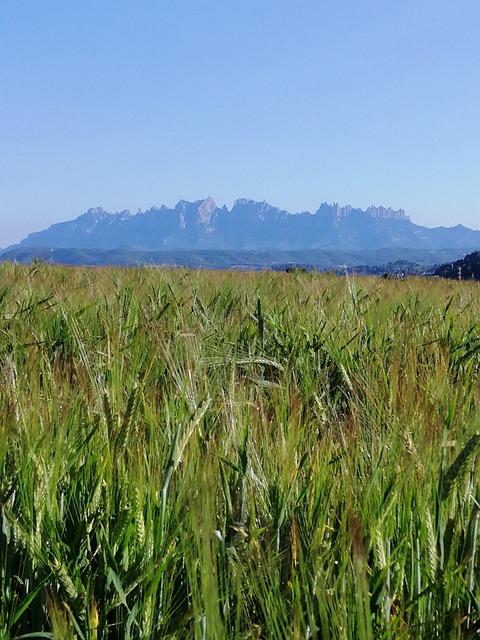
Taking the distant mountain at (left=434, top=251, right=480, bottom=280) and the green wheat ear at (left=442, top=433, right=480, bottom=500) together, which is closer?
the green wheat ear at (left=442, top=433, right=480, bottom=500)

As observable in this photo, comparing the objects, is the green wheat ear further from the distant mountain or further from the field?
the distant mountain

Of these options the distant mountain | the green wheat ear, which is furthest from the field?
the distant mountain

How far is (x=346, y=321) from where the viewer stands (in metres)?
2.72

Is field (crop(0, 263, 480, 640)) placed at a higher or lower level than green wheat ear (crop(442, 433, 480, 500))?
lower

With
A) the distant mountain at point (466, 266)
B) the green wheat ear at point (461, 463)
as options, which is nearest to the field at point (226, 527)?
the green wheat ear at point (461, 463)

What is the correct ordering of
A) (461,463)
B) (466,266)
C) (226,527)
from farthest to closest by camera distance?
1. (466,266)
2. (226,527)
3. (461,463)

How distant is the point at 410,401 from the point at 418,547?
1.73 ft

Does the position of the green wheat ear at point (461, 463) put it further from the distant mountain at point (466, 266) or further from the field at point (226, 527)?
the distant mountain at point (466, 266)

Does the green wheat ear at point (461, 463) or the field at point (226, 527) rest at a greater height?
the green wheat ear at point (461, 463)

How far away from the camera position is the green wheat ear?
83cm

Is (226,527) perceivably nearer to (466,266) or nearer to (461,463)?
(461,463)

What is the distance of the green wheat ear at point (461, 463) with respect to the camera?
83cm

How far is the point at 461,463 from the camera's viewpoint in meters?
0.86

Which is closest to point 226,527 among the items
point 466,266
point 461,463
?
point 461,463
